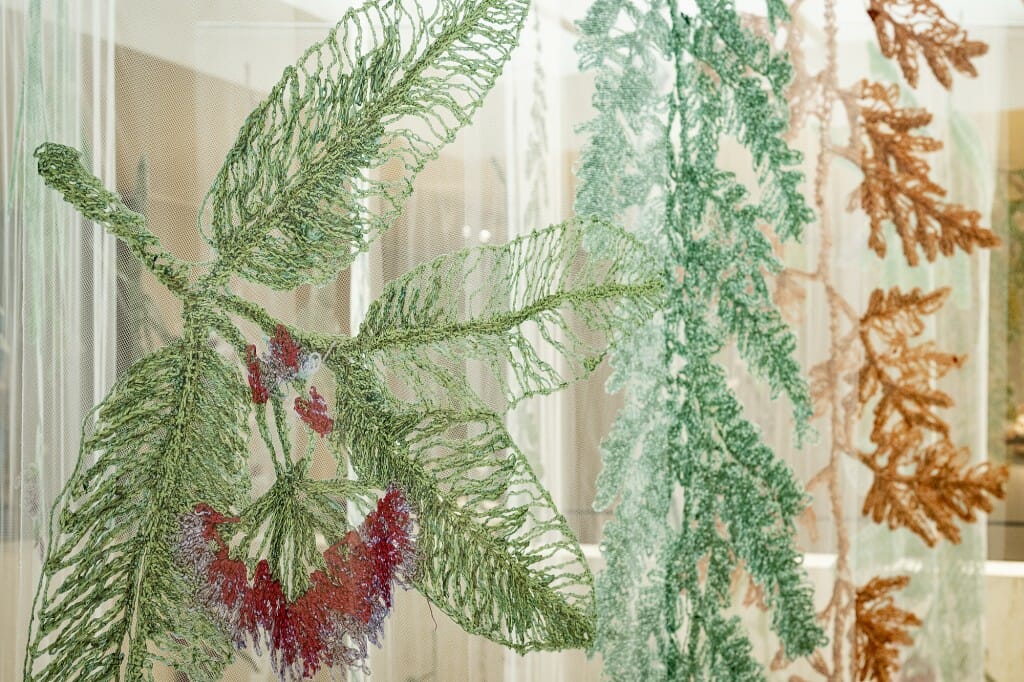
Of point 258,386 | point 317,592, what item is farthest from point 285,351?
point 317,592

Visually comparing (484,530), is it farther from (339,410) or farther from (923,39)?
(923,39)

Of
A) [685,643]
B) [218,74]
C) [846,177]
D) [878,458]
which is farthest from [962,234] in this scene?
[218,74]

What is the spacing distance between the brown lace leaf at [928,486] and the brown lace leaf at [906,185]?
200 mm

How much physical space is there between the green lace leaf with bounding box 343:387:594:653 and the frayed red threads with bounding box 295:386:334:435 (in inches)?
1.6

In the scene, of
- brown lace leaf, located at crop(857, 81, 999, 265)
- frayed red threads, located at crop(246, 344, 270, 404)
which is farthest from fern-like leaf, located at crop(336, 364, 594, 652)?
brown lace leaf, located at crop(857, 81, 999, 265)

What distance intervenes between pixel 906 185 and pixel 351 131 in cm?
62

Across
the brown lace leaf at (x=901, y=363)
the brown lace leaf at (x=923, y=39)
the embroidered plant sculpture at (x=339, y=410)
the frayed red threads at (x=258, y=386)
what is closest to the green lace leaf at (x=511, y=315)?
the embroidered plant sculpture at (x=339, y=410)

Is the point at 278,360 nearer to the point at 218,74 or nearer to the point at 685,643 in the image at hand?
the point at 218,74

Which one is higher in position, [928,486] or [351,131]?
[351,131]

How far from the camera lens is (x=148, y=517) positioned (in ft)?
3.65

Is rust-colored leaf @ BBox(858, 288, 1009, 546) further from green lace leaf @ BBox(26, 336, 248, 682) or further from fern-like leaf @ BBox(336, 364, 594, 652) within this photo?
green lace leaf @ BBox(26, 336, 248, 682)

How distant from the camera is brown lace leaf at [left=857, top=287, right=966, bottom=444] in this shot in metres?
0.97

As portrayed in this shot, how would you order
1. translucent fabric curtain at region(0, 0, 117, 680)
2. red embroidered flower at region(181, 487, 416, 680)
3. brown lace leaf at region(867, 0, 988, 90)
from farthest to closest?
1. translucent fabric curtain at region(0, 0, 117, 680)
2. red embroidered flower at region(181, 487, 416, 680)
3. brown lace leaf at region(867, 0, 988, 90)

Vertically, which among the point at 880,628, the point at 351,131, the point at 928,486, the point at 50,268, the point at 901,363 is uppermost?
the point at 351,131
